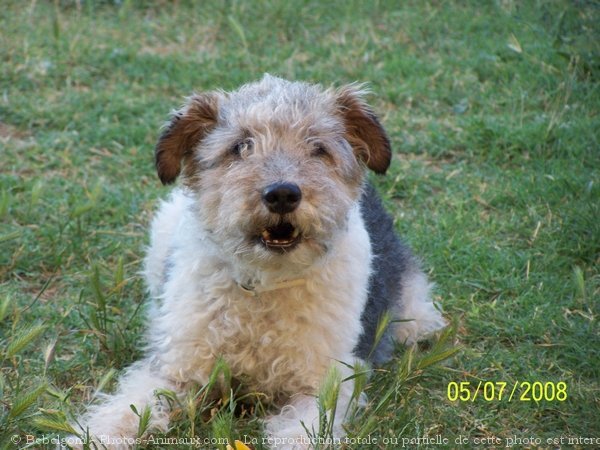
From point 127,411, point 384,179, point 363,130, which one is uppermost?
point 363,130

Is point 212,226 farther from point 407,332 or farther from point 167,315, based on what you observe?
point 407,332

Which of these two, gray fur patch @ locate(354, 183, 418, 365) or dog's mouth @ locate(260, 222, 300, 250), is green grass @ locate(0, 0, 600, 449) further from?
dog's mouth @ locate(260, 222, 300, 250)

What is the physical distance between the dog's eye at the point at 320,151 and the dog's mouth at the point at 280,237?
0.40m

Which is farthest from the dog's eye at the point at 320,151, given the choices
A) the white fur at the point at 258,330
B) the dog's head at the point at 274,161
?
the white fur at the point at 258,330

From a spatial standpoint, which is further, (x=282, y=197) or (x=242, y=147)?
(x=242, y=147)

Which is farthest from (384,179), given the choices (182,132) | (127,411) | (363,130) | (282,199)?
(127,411)

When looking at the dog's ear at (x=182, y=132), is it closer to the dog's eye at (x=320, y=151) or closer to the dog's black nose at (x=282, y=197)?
the dog's eye at (x=320, y=151)

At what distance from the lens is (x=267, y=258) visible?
3.87 meters

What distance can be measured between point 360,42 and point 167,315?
4541mm

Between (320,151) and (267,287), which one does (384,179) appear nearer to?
(320,151)

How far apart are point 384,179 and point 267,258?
268 cm

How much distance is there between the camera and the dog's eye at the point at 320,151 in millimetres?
4068

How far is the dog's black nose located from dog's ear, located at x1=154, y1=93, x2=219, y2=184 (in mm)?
607

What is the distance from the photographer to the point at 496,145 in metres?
6.73
